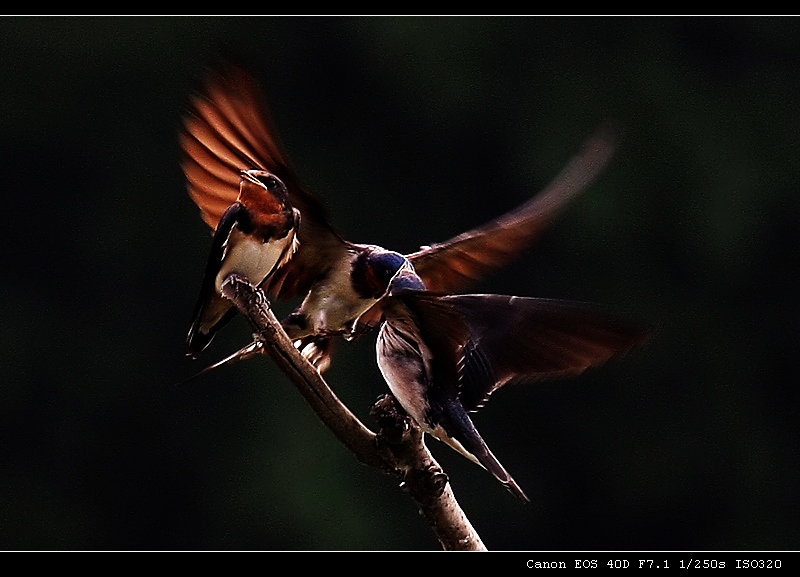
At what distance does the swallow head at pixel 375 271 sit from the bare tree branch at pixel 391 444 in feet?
1.51

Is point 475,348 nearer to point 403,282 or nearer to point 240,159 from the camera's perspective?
point 403,282

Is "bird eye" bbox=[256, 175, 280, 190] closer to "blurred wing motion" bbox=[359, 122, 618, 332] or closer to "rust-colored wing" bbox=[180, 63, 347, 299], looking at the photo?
"rust-colored wing" bbox=[180, 63, 347, 299]

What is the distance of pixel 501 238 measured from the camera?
2.64 metres

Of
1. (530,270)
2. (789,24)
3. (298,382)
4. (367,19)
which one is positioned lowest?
(530,270)

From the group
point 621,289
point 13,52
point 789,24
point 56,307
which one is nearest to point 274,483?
point 56,307

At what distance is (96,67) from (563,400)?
2.59 m

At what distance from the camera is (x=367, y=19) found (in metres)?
6.91

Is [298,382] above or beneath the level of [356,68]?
above

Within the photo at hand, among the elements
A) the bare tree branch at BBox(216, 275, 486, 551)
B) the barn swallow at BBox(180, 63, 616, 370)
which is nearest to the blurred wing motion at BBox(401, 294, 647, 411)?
the bare tree branch at BBox(216, 275, 486, 551)

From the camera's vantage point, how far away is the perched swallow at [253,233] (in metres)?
2.25

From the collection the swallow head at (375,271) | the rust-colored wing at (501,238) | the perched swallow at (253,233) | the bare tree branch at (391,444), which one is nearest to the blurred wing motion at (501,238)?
the rust-colored wing at (501,238)

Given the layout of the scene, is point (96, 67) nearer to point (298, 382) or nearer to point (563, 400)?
point (563, 400)

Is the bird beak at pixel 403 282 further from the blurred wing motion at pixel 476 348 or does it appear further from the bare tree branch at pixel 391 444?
the bare tree branch at pixel 391 444

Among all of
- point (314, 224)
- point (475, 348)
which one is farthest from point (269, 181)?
point (475, 348)
